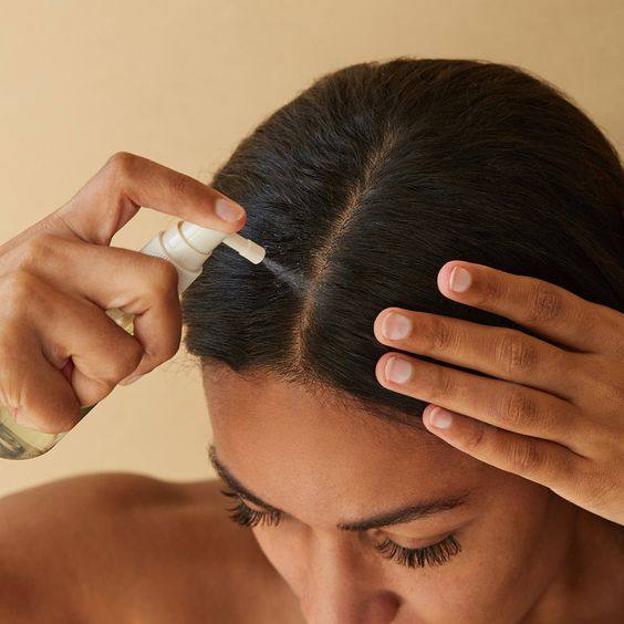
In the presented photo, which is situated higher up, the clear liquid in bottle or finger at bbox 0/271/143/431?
finger at bbox 0/271/143/431

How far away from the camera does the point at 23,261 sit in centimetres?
81

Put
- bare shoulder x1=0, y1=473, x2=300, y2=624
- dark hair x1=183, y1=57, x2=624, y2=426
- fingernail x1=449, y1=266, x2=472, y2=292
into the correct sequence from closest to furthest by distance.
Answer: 1. fingernail x1=449, y1=266, x2=472, y2=292
2. dark hair x1=183, y1=57, x2=624, y2=426
3. bare shoulder x1=0, y1=473, x2=300, y2=624

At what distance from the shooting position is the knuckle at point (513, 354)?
0.79m

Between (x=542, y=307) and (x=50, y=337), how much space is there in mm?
396

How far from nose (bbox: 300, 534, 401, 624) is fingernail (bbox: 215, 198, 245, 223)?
33 centimetres

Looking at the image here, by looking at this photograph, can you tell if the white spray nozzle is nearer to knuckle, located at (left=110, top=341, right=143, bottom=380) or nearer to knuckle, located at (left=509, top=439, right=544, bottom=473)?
knuckle, located at (left=110, top=341, right=143, bottom=380)

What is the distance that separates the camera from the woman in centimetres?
81

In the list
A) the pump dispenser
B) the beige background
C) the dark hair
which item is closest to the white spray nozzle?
the pump dispenser

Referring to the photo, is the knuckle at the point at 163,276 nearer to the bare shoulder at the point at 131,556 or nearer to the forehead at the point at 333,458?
the forehead at the point at 333,458

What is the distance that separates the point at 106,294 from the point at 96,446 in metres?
0.93

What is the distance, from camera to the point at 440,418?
2.67 feet

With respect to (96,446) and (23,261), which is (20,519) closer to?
(96,446)

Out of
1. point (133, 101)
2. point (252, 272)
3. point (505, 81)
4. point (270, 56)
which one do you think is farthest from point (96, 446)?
point (505, 81)

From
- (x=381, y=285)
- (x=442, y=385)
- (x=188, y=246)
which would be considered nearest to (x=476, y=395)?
(x=442, y=385)
